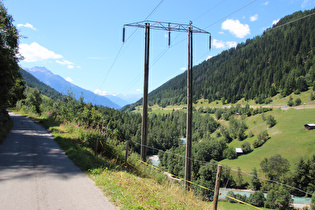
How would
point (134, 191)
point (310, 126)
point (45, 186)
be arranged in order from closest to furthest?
point (134, 191) < point (45, 186) < point (310, 126)

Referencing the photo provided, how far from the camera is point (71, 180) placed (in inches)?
248

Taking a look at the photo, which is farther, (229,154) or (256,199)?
(229,154)

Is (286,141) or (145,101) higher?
(145,101)

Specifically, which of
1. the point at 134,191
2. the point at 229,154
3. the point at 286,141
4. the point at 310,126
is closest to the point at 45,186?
the point at 134,191

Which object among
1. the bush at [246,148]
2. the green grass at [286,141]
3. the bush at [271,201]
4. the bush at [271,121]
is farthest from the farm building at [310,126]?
the bush at [271,201]

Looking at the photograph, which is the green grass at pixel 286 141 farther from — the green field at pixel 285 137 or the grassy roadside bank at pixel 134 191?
the grassy roadside bank at pixel 134 191

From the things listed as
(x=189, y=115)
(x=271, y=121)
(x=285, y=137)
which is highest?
(x=189, y=115)

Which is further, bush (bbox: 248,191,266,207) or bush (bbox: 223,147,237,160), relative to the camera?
bush (bbox: 223,147,237,160)

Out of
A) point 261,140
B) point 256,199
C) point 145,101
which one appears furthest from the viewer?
point 261,140

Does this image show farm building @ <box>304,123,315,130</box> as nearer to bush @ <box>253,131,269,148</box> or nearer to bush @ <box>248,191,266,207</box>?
Answer: bush @ <box>253,131,269,148</box>

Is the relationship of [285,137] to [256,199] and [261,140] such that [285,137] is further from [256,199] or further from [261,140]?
[256,199]

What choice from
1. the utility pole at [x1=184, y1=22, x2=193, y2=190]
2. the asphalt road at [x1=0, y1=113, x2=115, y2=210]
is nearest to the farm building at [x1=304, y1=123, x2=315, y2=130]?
the utility pole at [x1=184, y1=22, x2=193, y2=190]

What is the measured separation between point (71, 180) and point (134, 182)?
1990 millimetres

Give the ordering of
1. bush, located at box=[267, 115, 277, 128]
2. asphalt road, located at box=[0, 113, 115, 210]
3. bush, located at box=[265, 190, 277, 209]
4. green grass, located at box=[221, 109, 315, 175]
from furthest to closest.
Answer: bush, located at box=[267, 115, 277, 128] < green grass, located at box=[221, 109, 315, 175] < bush, located at box=[265, 190, 277, 209] < asphalt road, located at box=[0, 113, 115, 210]
